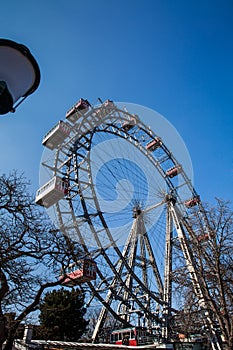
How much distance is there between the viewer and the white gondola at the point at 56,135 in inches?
730

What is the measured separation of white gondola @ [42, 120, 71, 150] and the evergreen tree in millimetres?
9240

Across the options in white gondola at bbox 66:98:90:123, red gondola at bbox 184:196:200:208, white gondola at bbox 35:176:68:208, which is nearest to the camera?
white gondola at bbox 35:176:68:208

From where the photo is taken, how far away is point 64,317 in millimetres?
19688

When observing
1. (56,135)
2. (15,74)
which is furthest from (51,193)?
(15,74)

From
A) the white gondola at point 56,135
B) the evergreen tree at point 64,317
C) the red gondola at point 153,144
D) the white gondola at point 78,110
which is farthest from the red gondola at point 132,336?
the white gondola at point 78,110

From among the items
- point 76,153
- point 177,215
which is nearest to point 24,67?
point 76,153

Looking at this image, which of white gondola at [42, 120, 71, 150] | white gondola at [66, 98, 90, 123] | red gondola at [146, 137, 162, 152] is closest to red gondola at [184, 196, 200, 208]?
red gondola at [146, 137, 162, 152]

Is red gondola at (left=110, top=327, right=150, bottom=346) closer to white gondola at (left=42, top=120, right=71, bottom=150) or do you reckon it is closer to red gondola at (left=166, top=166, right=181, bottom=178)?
red gondola at (left=166, top=166, right=181, bottom=178)

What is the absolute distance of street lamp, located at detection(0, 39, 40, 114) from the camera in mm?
1973

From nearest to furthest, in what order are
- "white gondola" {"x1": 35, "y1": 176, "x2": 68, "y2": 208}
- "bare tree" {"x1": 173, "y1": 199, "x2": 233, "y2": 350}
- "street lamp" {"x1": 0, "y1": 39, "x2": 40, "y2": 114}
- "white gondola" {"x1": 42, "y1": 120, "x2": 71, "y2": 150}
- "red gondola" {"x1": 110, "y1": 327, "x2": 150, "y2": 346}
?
"street lamp" {"x1": 0, "y1": 39, "x2": 40, "y2": 114}
"bare tree" {"x1": 173, "y1": 199, "x2": 233, "y2": 350}
"white gondola" {"x1": 35, "y1": 176, "x2": 68, "y2": 208}
"red gondola" {"x1": 110, "y1": 327, "x2": 150, "y2": 346}
"white gondola" {"x1": 42, "y1": 120, "x2": 71, "y2": 150}

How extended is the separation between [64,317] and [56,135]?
39.2 ft

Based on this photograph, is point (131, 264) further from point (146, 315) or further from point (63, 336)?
point (63, 336)

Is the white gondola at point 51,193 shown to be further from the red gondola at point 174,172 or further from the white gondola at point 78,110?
the red gondola at point 174,172

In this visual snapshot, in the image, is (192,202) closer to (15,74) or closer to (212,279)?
(212,279)
